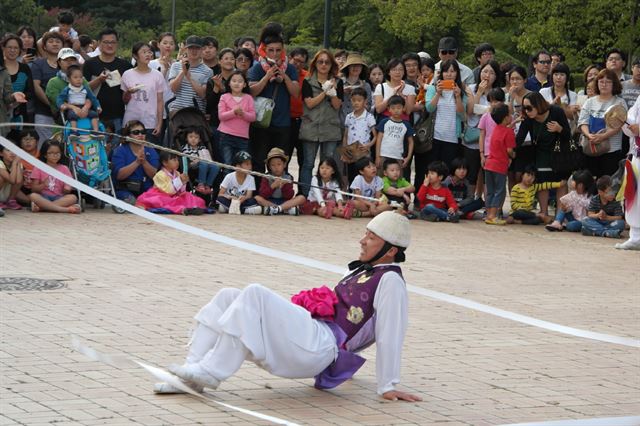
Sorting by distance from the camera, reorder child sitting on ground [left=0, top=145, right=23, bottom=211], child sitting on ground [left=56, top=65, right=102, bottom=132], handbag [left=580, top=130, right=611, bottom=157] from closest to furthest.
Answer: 1. child sitting on ground [left=0, top=145, right=23, bottom=211]
2. child sitting on ground [left=56, top=65, right=102, bottom=132]
3. handbag [left=580, top=130, right=611, bottom=157]

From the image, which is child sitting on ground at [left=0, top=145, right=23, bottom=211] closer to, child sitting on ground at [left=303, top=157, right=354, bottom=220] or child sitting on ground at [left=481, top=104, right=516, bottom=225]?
child sitting on ground at [left=303, top=157, right=354, bottom=220]

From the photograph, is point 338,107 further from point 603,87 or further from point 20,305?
point 20,305

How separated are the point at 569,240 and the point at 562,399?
8349 millimetres

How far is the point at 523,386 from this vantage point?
756cm

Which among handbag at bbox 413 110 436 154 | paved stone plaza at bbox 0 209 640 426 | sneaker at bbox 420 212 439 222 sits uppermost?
handbag at bbox 413 110 436 154

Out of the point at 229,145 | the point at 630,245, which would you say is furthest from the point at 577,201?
the point at 229,145

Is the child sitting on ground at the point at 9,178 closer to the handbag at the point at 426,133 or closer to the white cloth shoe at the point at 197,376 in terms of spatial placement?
the handbag at the point at 426,133

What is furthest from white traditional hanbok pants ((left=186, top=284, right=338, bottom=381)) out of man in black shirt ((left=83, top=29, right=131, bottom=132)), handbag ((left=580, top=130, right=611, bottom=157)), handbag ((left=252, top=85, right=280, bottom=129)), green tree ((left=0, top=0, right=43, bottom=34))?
green tree ((left=0, top=0, right=43, bottom=34))

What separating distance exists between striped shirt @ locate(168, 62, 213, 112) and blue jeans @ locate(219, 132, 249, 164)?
0.59 metres

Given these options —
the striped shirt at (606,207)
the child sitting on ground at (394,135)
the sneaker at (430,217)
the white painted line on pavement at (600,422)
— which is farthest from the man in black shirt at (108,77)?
the white painted line on pavement at (600,422)

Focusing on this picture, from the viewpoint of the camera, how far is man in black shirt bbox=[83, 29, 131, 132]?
1582cm

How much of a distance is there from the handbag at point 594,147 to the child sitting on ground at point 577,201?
351 mm

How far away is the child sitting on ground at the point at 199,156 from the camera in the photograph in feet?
52.2

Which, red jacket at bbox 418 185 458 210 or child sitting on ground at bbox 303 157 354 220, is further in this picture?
red jacket at bbox 418 185 458 210
